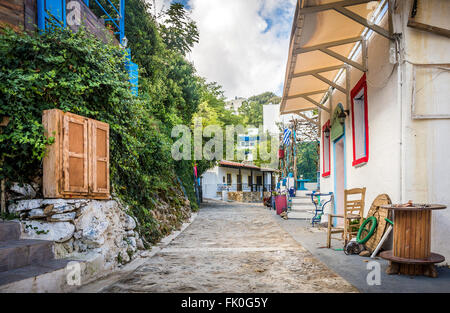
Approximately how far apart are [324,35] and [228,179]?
2611 centimetres

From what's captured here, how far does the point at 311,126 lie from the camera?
19609mm

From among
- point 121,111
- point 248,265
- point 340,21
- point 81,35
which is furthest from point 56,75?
point 340,21

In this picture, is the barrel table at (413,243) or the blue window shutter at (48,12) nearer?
the barrel table at (413,243)

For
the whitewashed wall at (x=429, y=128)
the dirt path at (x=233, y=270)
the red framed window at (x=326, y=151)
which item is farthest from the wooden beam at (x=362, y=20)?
the red framed window at (x=326, y=151)

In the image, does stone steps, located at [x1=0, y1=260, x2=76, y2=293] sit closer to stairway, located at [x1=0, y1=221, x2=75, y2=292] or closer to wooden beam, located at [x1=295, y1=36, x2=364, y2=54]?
stairway, located at [x1=0, y1=221, x2=75, y2=292]

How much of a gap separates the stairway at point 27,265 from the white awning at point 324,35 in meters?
4.43

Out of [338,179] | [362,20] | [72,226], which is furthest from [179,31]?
[72,226]

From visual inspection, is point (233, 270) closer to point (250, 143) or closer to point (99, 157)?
point (99, 157)

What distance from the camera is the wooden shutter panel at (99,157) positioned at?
15.1 ft

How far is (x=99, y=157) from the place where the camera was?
15.8ft

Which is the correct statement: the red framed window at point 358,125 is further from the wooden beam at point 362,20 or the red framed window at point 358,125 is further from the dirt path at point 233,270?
the dirt path at point 233,270

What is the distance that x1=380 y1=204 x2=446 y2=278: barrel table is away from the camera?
363cm
